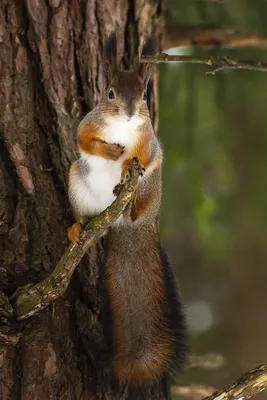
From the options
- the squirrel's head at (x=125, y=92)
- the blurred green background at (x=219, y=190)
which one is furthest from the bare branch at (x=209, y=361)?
the squirrel's head at (x=125, y=92)

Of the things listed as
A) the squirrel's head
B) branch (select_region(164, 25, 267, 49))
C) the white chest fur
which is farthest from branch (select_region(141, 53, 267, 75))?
branch (select_region(164, 25, 267, 49))

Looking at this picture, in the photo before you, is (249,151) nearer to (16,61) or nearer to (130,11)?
(130,11)

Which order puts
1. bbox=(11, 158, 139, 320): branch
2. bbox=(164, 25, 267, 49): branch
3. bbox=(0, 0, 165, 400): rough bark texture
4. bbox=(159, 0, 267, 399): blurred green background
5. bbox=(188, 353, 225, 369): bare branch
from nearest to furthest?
1. bbox=(11, 158, 139, 320): branch
2. bbox=(0, 0, 165, 400): rough bark texture
3. bbox=(188, 353, 225, 369): bare branch
4. bbox=(164, 25, 267, 49): branch
5. bbox=(159, 0, 267, 399): blurred green background

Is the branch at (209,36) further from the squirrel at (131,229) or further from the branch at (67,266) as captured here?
the branch at (67,266)

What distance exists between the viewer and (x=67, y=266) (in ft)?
4.59

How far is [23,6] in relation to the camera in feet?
5.78

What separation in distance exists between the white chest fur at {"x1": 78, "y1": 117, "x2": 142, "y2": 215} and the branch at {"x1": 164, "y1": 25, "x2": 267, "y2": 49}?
590 mm

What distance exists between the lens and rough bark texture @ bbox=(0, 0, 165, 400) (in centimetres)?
150

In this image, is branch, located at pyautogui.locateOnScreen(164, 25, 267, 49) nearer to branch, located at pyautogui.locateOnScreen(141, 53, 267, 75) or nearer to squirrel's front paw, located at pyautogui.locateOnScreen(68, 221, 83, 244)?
branch, located at pyautogui.locateOnScreen(141, 53, 267, 75)

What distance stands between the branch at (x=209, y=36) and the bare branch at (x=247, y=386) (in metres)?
1.03

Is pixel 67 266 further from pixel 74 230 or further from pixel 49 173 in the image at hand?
pixel 49 173

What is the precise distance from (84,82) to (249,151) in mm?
1252

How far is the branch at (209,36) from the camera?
2068 mm

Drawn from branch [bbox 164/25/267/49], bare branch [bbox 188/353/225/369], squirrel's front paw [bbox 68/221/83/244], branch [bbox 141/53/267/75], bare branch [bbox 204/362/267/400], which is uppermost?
branch [bbox 141/53/267/75]
